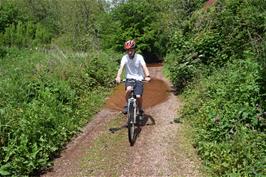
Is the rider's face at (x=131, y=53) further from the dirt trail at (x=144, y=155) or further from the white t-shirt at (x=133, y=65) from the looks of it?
the dirt trail at (x=144, y=155)

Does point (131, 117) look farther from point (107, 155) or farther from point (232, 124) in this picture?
point (232, 124)

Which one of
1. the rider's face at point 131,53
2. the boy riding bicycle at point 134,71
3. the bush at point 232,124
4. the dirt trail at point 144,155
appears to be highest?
the rider's face at point 131,53

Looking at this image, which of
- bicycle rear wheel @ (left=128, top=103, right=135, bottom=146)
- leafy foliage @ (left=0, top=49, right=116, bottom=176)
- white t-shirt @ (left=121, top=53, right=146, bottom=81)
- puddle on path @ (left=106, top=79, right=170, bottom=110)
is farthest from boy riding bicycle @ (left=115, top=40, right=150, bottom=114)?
puddle on path @ (left=106, top=79, right=170, bottom=110)

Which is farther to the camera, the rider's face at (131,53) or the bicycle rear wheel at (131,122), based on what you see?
the rider's face at (131,53)

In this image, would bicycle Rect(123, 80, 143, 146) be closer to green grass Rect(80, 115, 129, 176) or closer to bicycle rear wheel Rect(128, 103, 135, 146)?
bicycle rear wheel Rect(128, 103, 135, 146)

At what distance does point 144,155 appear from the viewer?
779 centimetres

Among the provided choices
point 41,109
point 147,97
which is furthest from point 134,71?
point 147,97

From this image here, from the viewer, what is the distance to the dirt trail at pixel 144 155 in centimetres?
714

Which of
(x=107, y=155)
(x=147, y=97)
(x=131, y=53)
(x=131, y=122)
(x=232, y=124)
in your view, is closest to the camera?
(x=232, y=124)

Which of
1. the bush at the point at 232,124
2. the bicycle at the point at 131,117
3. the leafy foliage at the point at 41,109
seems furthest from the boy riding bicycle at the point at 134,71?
the leafy foliage at the point at 41,109

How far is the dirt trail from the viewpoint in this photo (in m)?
7.14

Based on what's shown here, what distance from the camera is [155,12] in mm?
44406

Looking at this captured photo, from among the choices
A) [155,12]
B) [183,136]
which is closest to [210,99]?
[183,136]

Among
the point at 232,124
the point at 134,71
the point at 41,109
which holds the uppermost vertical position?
the point at 134,71
